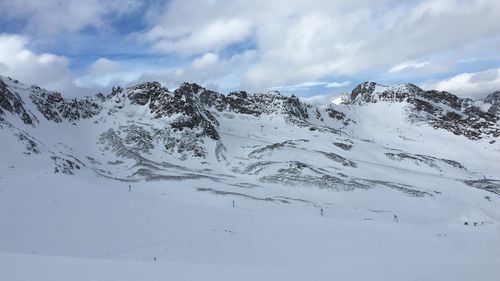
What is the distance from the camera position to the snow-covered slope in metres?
24.1

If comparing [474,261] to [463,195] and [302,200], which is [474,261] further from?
[463,195]

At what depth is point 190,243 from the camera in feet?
92.2

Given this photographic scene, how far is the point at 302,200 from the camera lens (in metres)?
63.6

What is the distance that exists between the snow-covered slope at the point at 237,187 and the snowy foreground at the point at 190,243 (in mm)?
127

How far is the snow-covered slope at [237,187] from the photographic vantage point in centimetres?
2414

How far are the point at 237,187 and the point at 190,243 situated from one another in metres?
41.4

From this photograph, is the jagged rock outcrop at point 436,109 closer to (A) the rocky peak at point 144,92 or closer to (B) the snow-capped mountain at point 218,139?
(B) the snow-capped mountain at point 218,139

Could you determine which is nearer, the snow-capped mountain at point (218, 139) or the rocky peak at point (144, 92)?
the snow-capped mountain at point (218, 139)

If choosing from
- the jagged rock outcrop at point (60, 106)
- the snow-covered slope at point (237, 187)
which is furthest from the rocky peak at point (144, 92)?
the jagged rock outcrop at point (60, 106)

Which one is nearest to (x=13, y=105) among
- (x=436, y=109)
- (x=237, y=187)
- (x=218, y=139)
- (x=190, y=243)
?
(x=218, y=139)

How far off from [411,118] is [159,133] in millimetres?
100043

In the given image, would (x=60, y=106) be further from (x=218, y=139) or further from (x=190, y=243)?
(x=190, y=243)

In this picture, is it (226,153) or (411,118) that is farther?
(411,118)

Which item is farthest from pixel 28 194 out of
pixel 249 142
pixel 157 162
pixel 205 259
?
pixel 249 142
